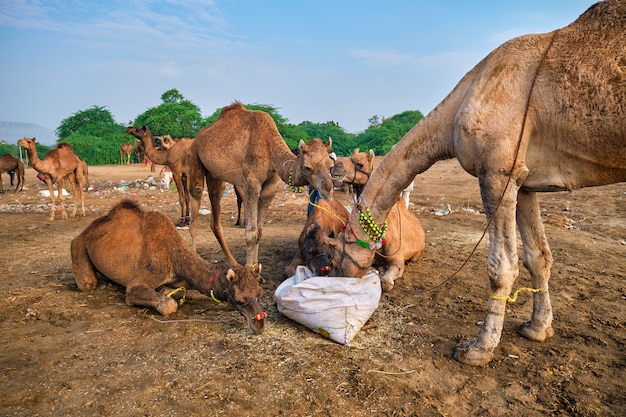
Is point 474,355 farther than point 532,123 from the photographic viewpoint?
Yes

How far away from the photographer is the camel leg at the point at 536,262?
14.3ft

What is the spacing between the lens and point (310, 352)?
410cm

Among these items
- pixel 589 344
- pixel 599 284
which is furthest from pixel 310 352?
pixel 599 284

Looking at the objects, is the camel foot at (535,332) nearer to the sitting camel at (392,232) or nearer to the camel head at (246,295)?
the sitting camel at (392,232)

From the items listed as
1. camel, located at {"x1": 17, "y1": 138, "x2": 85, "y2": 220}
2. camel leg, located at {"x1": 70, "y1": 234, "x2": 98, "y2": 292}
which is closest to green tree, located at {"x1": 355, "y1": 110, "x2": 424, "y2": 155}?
camel, located at {"x1": 17, "y1": 138, "x2": 85, "y2": 220}

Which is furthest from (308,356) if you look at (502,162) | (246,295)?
(502,162)

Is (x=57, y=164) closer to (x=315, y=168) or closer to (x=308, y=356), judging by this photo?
(x=315, y=168)

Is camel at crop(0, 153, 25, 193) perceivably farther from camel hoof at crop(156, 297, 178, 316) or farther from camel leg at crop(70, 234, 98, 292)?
camel hoof at crop(156, 297, 178, 316)

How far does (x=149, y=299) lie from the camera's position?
16.5 ft

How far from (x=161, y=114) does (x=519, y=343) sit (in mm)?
42149

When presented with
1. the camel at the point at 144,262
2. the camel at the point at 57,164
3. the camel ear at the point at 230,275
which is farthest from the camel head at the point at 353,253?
the camel at the point at 57,164

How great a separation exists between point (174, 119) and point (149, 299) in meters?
39.1

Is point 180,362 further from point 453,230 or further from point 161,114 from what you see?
point 161,114

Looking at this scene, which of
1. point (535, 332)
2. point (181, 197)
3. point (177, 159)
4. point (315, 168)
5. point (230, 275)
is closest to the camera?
point (535, 332)
